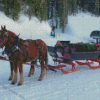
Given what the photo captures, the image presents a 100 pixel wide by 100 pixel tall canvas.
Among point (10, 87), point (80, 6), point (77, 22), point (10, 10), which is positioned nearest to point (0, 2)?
point (10, 10)

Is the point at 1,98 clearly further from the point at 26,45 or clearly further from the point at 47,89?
the point at 26,45

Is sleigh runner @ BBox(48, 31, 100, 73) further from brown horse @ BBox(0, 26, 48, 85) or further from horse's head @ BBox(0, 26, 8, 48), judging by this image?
horse's head @ BBox(0, 26, 8, 48)

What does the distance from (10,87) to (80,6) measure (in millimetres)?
52969

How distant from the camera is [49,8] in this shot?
1775 inches

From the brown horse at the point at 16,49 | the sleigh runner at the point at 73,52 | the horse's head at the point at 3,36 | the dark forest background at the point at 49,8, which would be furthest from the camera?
the dark forest background at the point at 49,8

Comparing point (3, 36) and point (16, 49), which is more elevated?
point (3, 36)

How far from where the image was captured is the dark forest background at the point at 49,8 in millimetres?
21203

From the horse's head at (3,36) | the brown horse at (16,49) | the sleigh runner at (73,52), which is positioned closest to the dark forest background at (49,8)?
the sleigh runner at (73,52)

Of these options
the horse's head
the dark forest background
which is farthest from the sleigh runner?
the dark forest background

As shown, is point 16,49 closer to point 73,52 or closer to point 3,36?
point 3,36

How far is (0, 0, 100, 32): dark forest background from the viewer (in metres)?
21.2

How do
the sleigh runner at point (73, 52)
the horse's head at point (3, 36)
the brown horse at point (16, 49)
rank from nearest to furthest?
the horse's head at point (3, 36), the brown horse at point (16, 49), the sleigh runner at point (73, 52)

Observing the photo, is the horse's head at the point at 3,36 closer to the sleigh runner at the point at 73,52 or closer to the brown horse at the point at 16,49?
the brown horse at the point at 16,49

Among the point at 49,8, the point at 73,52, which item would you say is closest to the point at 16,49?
the point at 73,52
